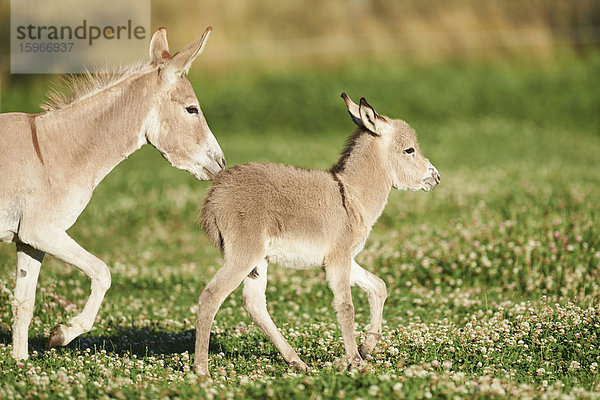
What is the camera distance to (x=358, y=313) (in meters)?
10.0

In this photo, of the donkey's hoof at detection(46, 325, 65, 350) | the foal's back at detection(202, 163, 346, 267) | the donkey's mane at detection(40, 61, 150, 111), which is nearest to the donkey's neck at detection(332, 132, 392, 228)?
the foal's back at detection(202, 163, 346, 267)

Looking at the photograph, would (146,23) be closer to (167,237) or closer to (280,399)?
(167,237)

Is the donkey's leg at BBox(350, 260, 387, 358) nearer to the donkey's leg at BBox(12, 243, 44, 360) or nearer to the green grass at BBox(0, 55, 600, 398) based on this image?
the green grass at BBox(0, 55, 600, 398)

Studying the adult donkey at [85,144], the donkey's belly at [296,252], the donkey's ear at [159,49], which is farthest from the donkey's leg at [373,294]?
the donkey's ear at [159,49]

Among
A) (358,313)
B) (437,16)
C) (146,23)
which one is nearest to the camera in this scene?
(358,313)

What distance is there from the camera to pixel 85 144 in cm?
726

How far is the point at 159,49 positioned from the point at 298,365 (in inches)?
131

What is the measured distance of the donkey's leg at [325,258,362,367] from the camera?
23.4 feet

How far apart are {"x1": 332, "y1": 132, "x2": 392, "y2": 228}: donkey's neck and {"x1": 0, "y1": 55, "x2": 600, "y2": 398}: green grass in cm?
142

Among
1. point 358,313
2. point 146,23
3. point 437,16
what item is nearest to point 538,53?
point 437,16

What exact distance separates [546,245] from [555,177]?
6.39m

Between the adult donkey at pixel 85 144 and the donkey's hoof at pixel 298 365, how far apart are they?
1.87 metres

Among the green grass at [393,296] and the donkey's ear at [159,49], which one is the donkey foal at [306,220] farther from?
the donkey's ear at [159,49]

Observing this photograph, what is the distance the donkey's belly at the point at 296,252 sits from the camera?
714 cm
